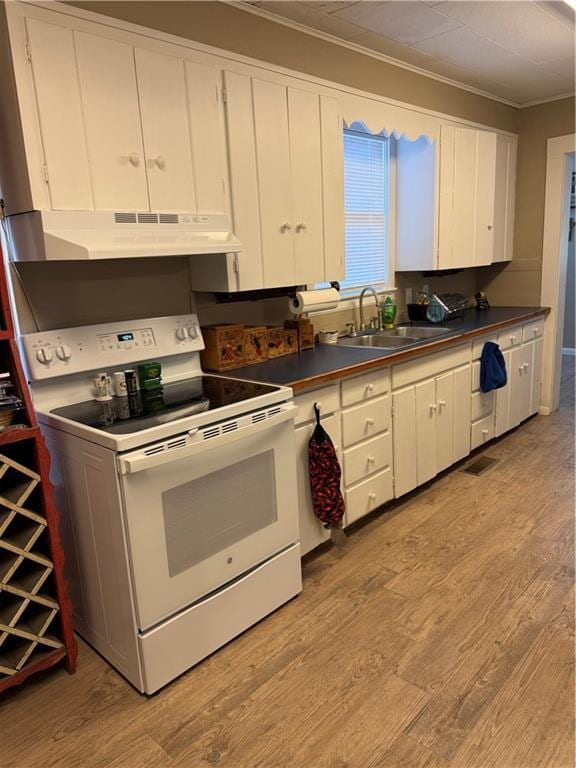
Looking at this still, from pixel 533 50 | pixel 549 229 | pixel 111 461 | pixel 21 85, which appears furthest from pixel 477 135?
pixel 111 461

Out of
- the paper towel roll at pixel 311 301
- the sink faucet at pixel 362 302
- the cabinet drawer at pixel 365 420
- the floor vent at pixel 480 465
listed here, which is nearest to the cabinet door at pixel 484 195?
the sink faucet at pixel 362 302

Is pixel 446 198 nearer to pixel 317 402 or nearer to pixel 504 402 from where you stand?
pixel 504 402

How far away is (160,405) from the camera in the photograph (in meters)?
1.95

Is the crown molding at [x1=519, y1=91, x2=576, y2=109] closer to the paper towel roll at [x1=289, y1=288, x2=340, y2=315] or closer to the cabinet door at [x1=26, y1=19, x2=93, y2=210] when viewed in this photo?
the paper towel roll at [x1=289, y1=288, x2=340, y2=315]

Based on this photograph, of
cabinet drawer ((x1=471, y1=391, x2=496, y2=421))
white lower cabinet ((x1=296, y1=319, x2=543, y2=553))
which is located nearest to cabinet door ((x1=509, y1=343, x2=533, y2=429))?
white lower cabinet ((x1=296, y1=319, x2=543, y2=553))

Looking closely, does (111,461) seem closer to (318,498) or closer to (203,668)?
(203,668)

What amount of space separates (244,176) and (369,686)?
2.03m

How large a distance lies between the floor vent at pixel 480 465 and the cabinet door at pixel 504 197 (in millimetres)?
1602

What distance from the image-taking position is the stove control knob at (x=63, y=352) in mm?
1996

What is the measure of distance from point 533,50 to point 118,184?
265 cm

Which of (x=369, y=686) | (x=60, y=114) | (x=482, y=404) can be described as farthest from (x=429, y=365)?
(x=60, y=114)

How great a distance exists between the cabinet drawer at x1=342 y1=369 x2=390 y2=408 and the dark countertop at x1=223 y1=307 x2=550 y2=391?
0.06 m

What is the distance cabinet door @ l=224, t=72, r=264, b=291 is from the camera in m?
2.28

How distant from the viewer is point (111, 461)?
5.33 feet
